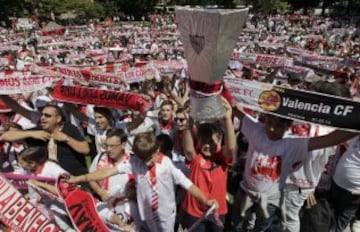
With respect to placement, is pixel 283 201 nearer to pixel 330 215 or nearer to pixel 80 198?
pixel 330 215

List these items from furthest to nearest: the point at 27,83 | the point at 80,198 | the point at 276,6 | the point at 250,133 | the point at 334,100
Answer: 1. the point at 276,6
2. the point at 27,83
3. the point at 250,133
4. the point at 80,198
5. the point at 334,100

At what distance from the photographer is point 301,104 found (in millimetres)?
3566

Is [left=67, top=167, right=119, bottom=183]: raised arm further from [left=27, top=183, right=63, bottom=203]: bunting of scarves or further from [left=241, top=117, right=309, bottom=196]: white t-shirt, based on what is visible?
[left=241, top=117, right=309, bottom=196]: white t-shirt

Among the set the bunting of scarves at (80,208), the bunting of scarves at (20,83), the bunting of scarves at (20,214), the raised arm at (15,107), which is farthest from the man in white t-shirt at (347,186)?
the bunting of scarves at (20,83)

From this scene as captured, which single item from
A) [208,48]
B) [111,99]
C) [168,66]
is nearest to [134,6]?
[168,66]

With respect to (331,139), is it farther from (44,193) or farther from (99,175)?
(44,193)

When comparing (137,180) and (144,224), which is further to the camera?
(144,224)

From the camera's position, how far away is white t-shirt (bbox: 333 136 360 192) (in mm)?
4195

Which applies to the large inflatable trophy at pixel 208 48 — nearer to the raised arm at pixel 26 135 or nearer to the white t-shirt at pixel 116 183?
the white t-shirt at pixel 116 183

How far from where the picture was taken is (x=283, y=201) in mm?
4488

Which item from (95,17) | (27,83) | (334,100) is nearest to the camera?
(334,100)

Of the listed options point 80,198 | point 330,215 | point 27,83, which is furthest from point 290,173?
point 27,83

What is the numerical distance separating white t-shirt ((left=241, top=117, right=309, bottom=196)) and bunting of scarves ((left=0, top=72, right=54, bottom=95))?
121 inches

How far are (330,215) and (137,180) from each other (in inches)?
80.6
